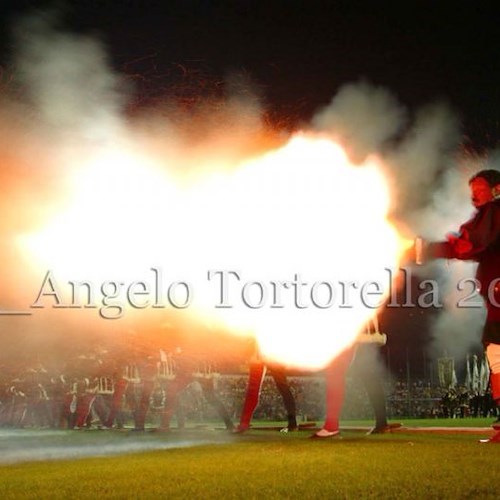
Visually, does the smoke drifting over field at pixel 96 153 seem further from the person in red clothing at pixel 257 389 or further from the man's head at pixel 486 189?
the man's head at pixel 486 189

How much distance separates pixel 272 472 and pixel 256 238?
572 cm

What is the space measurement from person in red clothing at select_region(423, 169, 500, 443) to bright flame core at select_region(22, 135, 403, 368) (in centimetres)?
102

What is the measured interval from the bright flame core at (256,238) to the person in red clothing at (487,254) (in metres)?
1.02

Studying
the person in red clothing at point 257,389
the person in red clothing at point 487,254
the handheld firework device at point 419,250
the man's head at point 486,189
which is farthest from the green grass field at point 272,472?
the person in red clothing at point 257,389

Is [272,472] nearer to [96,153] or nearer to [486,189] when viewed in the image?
[486,189]

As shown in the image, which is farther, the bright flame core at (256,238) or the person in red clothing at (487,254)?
the bright flame core at (256,238)

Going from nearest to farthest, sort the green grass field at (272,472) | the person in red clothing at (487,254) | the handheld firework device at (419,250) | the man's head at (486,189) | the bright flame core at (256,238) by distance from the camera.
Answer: the green grass field at (272,472), the person in red clothing at (487,254), the handheld firework device at (419,250), the man's head at (486,189), the bright flame core at (256,238)

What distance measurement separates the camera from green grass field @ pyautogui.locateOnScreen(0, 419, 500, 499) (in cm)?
406

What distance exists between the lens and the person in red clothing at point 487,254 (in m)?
6.60

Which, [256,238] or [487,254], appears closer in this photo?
[487,254]

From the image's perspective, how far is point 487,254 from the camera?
6785 mm

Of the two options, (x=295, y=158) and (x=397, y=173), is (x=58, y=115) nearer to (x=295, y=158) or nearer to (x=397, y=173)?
(x=295, y=158)

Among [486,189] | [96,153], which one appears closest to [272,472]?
[486,189]

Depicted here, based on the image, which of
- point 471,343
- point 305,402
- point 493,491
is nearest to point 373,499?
point 493,491
